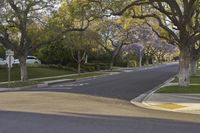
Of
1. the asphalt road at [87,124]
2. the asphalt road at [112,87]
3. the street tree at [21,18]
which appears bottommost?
the asphalt road at [112,87]

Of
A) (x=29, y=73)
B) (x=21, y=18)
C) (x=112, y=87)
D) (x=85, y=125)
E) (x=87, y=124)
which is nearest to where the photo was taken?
(x=85, y=125)

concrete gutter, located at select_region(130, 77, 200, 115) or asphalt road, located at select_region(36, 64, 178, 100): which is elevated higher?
concrete gutter, located at select_region(130, 77, 200, 115)

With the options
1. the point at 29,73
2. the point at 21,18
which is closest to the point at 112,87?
the point at 21,18

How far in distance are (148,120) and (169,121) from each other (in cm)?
64

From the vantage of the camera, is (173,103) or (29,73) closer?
(173,103)

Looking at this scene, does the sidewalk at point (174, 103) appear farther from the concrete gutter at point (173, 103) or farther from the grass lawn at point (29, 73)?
the grass lawn at point (29, 73)

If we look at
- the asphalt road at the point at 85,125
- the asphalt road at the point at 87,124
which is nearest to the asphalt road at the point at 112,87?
the asphalt road at the point at 87,124

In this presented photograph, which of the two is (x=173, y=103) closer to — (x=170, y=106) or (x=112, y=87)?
(x=170, y=106)

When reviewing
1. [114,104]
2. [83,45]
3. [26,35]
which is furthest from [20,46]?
[114,104]

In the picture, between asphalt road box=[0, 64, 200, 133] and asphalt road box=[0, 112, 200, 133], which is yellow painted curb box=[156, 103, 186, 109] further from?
asphalt road box=[0, 112, 200, 133]

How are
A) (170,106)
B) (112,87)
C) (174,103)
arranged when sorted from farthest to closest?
(112,87), (174,103), (170,106)

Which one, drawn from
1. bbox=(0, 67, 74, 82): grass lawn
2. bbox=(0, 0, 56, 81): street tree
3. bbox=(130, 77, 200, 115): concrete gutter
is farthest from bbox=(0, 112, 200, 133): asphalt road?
bbox=(0, 67, 74, 82): grass lawn

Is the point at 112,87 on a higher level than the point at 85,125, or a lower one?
lower

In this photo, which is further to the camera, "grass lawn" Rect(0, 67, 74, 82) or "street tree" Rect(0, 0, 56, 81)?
"grass lawn" Rect(0, 67, 74, 82)
